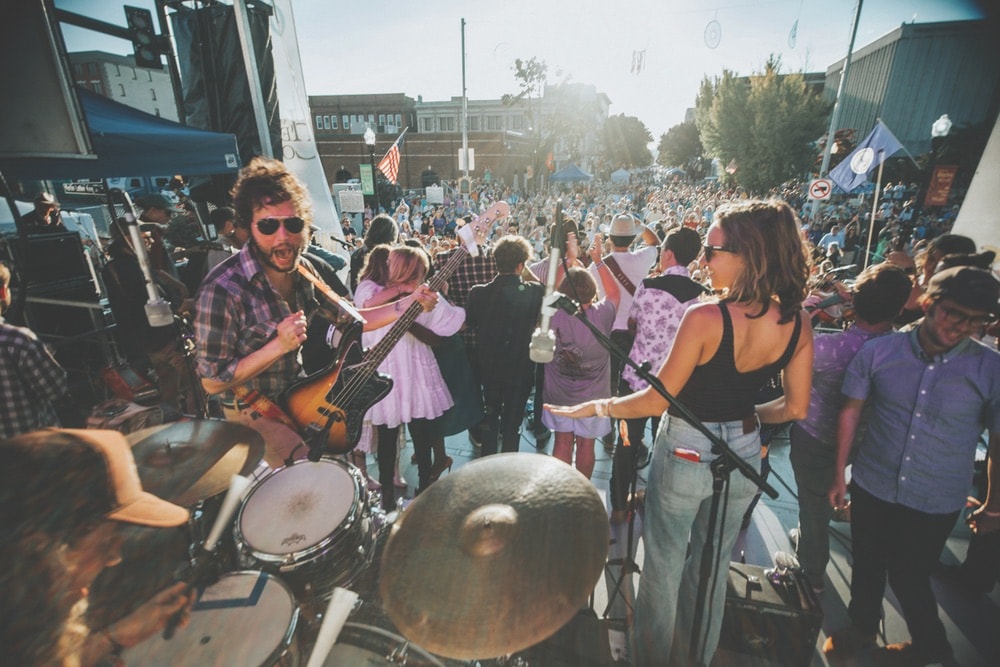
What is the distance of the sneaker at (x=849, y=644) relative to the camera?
2.46 metres

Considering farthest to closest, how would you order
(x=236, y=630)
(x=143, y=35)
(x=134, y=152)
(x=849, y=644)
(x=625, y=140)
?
(x=625, y=140) → (x=143, y=35) → (x=134, y=152) → (x=849, y=644) → (x=236, y=630)

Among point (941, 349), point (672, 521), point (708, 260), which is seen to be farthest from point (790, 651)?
point (708, 260)

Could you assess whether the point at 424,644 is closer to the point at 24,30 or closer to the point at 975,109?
the point at 24,30

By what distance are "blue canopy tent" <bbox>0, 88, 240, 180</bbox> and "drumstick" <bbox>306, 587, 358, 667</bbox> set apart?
5296mm

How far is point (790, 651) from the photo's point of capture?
222 cm

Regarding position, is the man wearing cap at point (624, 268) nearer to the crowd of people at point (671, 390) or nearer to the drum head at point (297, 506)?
the crowd of people at point (671, 390)

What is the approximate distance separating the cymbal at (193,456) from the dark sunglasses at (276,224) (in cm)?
105

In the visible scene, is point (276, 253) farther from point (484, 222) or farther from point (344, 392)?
point (484, 222)

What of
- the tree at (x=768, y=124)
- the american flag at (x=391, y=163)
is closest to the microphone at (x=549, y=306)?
the american flag at (x=391, y=163)

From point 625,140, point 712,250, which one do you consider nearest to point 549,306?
point 712,250

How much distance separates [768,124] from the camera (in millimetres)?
28719

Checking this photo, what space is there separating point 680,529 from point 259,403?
7.70 ft

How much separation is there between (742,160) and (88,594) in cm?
3778

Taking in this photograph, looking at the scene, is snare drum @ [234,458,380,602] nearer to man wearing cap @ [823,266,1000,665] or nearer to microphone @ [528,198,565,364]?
microphone @ [528,198,565,364]
